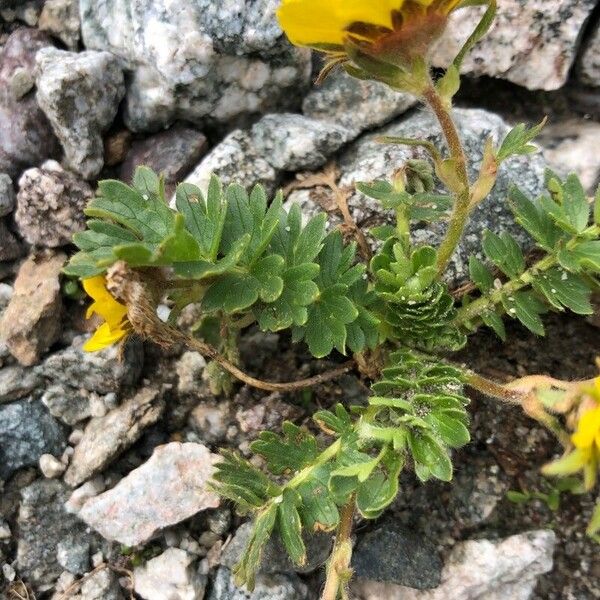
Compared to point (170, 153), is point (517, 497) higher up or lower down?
lower down

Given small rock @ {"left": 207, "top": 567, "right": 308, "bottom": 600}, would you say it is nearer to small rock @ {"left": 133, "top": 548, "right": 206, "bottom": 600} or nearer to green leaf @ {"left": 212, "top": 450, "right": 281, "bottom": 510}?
small rock @ {"left": 133, "top": 548, "right": 206, "bottom": 600}

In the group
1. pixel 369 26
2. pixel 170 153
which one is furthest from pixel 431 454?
pixel 170 153

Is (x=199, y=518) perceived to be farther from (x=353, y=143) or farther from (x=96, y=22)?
(x=96, y=22)

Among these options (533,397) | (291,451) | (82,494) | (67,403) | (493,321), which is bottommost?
(82,494)

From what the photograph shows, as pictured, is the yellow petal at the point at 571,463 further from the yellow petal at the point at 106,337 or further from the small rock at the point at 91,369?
the small rock at the point at 91,369

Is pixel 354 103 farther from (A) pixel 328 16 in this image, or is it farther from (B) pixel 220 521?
(B) pixel 220 521

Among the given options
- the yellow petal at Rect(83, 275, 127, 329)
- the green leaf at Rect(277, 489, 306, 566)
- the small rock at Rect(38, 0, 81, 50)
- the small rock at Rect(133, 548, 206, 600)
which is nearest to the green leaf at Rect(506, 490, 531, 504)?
the green leaf at Rect(277, 489, 306, 566)

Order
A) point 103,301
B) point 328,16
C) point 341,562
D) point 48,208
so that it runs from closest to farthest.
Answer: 1. point 328,16
2. point 341,562
3. point 103,301
4. point 48,208
